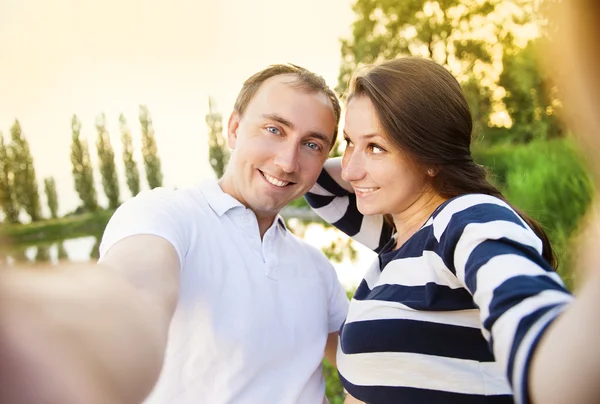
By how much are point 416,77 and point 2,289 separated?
1.40m

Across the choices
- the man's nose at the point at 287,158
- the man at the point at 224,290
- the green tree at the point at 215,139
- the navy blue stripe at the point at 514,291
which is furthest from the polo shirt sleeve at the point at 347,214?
the green tree at the point at 215,139

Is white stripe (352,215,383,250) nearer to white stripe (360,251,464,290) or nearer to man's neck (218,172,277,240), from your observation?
man's neck (218,172,277,240)

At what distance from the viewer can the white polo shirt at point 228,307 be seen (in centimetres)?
151

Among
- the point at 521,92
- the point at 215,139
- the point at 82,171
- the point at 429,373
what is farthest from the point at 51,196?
the point at 429,373

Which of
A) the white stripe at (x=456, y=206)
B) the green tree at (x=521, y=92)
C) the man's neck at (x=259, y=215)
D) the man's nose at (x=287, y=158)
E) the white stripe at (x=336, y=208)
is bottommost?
the green tree at (x=521, y=92)

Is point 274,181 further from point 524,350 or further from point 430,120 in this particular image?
point 524,350

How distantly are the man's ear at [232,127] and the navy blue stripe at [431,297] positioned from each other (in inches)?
37.4

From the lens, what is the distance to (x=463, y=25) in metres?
15.9

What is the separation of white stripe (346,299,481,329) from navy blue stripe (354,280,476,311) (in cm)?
2

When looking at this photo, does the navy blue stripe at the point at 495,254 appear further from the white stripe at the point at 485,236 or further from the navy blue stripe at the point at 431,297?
the navy blue stripe at the point at 431,297

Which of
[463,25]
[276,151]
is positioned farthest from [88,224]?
[276,151]

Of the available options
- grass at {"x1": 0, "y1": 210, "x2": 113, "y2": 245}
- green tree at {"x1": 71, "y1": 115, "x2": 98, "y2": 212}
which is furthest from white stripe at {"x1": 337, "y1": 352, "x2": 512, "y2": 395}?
green tree at {"x1": 71, "y1": 115, "x2": 98, "y2": 212}

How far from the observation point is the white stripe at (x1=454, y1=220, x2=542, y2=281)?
3.34 feet

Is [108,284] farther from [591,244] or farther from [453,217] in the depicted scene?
[453,217]
